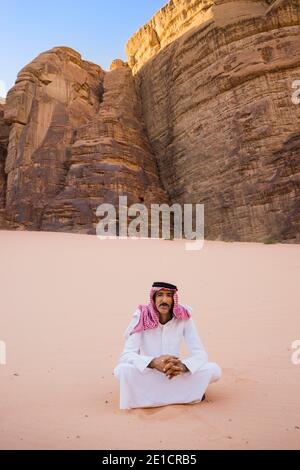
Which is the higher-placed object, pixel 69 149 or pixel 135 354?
Result: pixel 69 149

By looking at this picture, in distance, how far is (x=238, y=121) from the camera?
20.1 m

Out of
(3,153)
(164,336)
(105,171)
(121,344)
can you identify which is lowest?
(121,344)

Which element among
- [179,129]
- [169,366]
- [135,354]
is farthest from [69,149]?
[169,366]

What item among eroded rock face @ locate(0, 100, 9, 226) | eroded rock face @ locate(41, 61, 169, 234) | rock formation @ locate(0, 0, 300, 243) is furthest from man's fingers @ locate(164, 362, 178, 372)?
eroded rock face @ locate(0, 100, 9, 226)

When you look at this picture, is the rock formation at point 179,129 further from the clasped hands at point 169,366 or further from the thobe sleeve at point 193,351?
the clasped hands at point 169,366

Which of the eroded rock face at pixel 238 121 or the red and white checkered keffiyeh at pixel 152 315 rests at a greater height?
the eroded rock face at pixel 238 121

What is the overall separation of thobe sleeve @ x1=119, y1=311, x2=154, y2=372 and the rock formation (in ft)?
47.2

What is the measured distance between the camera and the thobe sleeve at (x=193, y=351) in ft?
9.66

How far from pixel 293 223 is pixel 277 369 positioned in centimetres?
1418

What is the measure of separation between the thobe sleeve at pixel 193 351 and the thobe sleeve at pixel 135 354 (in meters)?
0.28

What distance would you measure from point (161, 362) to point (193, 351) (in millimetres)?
365

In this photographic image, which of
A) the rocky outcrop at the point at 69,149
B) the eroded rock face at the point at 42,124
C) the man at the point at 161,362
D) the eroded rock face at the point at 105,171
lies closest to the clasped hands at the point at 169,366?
the man at the point at 161,362

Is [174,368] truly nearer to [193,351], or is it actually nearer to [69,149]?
[193,351]
